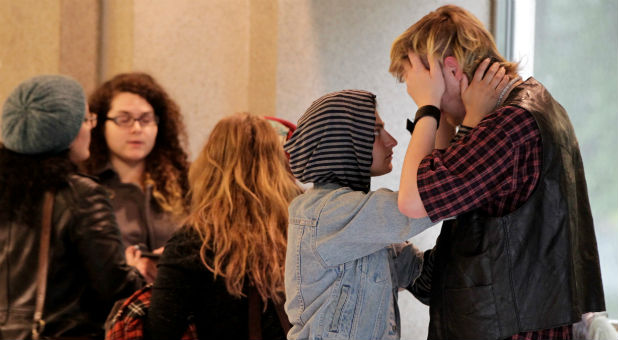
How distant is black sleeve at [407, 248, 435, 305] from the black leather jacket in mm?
1294

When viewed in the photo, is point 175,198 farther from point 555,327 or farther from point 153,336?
point 555,327

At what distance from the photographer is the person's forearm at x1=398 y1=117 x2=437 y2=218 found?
6.07 feet

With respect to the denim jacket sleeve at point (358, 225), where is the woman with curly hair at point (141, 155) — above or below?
above

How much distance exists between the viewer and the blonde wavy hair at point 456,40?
78.5 inches

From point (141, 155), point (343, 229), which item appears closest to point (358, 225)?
point (343, 229)

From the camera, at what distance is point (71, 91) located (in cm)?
308

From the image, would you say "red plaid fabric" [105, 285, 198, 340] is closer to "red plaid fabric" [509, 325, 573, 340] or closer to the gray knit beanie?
the gray knit beanie

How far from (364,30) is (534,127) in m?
2.08

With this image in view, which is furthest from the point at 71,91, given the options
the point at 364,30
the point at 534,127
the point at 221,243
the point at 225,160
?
the point at 534,127

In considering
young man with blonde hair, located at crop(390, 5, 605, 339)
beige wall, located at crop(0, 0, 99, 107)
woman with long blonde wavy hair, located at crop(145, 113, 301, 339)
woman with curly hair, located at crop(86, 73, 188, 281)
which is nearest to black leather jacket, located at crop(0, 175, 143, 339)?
woman with long blonde wavy hair, located at crop(145, 113, 301, 339)

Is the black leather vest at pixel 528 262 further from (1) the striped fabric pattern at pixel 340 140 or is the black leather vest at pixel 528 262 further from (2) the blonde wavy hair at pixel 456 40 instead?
(1) the striped fabric pattern at pixel 340 140

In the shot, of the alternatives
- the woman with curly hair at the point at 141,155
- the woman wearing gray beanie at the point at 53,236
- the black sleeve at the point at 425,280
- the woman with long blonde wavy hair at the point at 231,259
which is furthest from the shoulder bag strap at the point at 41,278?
the black sleeve at the point at 425,280

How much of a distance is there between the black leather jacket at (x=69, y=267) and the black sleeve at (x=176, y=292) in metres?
0.39

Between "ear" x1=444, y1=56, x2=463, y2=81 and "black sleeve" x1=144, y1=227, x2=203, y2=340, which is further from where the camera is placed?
"black sleeve" x1=144, y1=227, x2=203, y2=340
